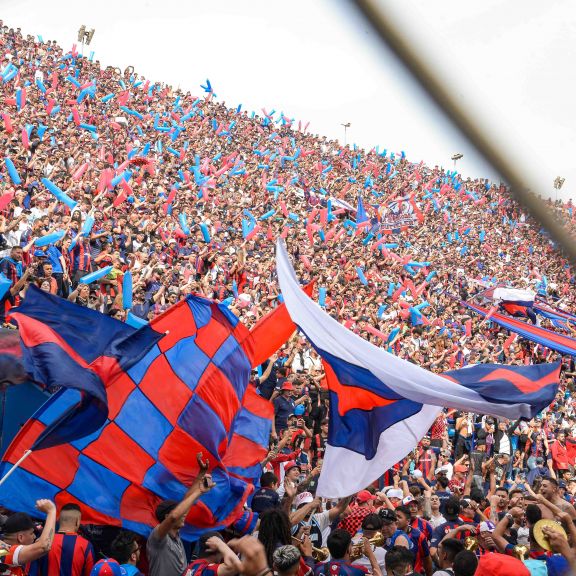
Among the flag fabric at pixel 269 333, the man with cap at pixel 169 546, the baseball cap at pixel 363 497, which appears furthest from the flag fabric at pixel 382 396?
the man with cap at pixel 169 546

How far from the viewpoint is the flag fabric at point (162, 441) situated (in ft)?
17.7

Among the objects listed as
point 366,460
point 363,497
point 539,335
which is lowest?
point 363,497

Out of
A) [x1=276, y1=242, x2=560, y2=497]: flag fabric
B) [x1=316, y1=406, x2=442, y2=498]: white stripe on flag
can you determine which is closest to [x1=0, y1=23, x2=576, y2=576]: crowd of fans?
[x1=316, y1=406, x2=442, y2=498]: white stripe on flag

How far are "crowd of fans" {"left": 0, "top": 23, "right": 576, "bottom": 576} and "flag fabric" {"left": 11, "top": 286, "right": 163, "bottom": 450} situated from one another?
1.40ft

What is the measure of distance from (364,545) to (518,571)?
885 mm

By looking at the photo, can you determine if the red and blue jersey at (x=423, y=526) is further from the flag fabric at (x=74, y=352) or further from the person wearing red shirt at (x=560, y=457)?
the person wearing red shirt at (x=560, y=457)

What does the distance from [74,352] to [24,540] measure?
64.6 inches

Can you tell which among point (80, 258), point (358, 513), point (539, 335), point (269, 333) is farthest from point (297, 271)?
point (358, 513)

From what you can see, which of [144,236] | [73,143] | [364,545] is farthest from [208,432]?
[73,143]

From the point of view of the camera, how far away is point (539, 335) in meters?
17.9

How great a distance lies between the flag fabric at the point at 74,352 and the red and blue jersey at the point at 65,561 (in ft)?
2.78

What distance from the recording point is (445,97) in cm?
50

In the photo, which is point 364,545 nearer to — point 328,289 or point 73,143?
point 328,289

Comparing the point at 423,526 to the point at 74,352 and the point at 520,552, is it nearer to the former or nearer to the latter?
the point at 520,552
